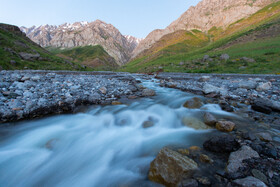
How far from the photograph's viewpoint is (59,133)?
477 cm

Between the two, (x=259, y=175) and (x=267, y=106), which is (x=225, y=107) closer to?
(x=267, y=106)

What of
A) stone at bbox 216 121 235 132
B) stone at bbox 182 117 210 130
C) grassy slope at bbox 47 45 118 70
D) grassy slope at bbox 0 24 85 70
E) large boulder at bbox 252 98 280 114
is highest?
grassy slope at bbox 47 45 118 70

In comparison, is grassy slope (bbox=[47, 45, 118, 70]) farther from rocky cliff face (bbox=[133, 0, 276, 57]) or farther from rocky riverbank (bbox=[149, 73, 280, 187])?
rocky riverbank (bbox=[149, 73, 280, 187])

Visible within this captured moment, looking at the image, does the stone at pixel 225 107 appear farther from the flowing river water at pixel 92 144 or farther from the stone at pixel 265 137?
the stone at pixel 265 137

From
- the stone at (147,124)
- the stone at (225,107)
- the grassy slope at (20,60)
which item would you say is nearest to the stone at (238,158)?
the stone at (147,124)

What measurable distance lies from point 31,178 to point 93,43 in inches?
7488

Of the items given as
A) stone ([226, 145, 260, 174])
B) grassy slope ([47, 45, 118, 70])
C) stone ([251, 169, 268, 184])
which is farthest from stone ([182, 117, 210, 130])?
grassy slope ([47, 45, 118, 70])

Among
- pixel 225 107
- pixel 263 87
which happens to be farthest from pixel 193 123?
pixel 263 87

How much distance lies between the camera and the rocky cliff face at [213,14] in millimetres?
100363

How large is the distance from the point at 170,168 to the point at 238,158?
151cm

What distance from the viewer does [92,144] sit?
4.34m

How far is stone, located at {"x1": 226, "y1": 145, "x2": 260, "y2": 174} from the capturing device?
Answer: 8.26 feet

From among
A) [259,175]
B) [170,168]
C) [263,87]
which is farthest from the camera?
[263,87]

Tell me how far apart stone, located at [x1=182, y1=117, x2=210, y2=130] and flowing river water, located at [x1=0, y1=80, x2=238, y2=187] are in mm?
139
